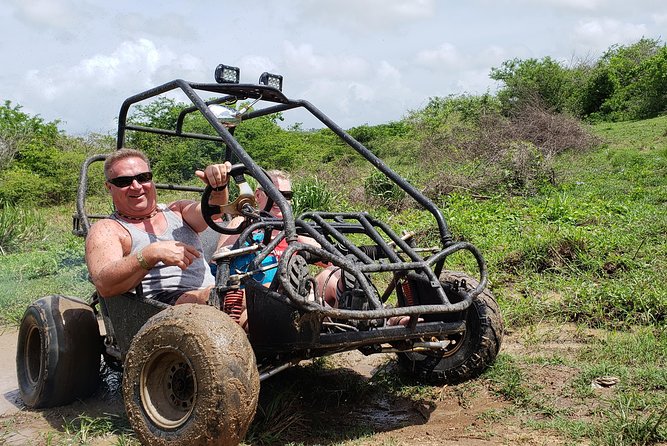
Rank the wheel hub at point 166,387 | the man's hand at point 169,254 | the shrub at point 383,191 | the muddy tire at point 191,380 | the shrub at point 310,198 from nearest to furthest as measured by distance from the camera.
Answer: the muddy tire at point 191,380
the wheel hub at point 166,387
the man's hand at point 169,254
the shrub at point 310,198
the shrub at point 383,191

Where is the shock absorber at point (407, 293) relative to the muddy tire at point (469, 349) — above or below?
above

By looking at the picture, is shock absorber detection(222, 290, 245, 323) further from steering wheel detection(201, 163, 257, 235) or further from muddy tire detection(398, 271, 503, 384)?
muddy tire detection(398, 271, 503, 384)

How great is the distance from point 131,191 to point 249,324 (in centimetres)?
109

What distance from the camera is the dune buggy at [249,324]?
2.59 meters

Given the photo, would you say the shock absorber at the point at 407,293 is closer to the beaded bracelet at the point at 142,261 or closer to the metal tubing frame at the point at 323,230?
the metal tubing frame at the point at 323,230

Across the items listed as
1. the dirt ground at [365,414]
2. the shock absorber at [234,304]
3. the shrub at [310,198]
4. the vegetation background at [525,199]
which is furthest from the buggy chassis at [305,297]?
the shrub at [310,198]

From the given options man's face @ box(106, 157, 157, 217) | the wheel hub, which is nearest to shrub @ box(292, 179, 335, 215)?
man's face @ box(106, 157, 157, 217)

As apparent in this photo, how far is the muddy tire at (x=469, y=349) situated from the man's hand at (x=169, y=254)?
1.32 meters

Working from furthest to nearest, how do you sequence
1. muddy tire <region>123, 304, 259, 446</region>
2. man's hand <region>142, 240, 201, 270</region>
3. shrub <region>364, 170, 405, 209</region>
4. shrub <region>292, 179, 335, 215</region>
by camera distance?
shrub <region>364, 170, 405, 209</region>
shrub <region>292, 179, 335, 215</region>
man's hand <region>142, 240, 201, 270</region>
muddy tire <region>123, 304, 259, 446</region>

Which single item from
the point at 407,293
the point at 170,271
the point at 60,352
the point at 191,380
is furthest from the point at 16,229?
the point at 191,380

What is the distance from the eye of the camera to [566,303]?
15.7 feet

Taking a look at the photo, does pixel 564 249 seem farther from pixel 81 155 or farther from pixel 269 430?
pixel 81 155

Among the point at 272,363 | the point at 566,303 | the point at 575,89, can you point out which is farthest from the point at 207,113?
the point at 575,89

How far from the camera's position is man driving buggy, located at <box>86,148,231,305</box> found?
311 cm
